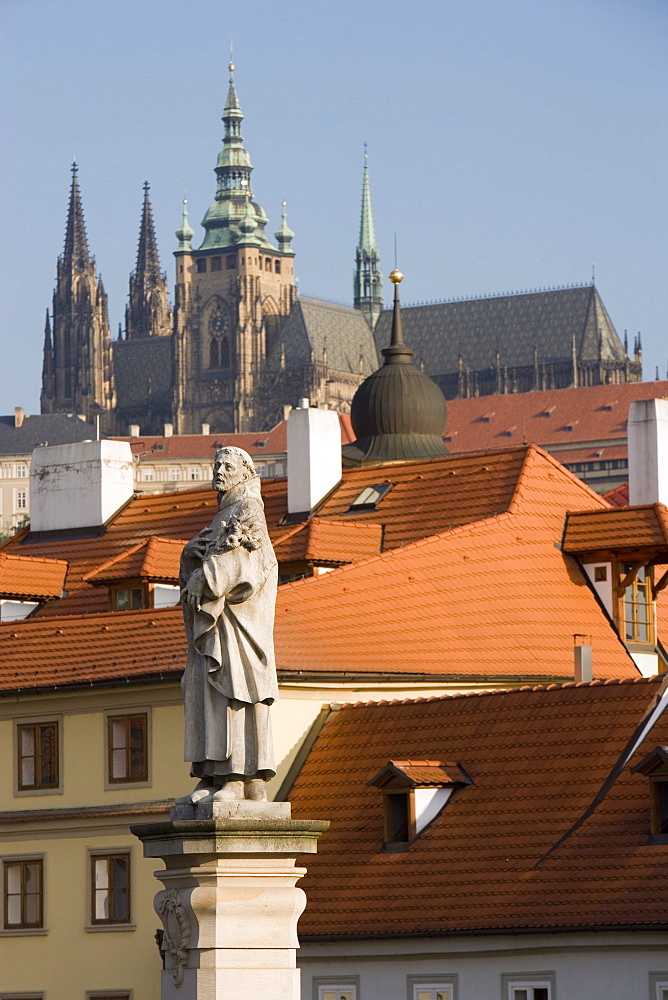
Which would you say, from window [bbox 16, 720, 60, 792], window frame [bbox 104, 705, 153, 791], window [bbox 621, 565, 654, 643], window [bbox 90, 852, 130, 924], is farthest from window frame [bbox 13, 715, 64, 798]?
window [bbox 621, 565, 654, 643]

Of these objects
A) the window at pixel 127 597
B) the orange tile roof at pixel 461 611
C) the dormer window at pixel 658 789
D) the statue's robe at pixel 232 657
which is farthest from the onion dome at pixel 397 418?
the statue's robe at pixel 232 657

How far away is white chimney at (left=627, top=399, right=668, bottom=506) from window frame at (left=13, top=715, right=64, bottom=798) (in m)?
12.3

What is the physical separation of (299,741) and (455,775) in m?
3.52

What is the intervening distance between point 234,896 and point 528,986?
14392mm

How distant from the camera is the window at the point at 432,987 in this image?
27.3m

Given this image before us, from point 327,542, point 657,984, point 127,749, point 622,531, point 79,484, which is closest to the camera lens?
point 657,984

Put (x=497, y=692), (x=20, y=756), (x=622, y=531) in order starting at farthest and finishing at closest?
1. (x=622, y=531)
2. (x=20, y=756)
3. (x=497, y=692)

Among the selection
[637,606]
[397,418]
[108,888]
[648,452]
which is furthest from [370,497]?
[397,418]

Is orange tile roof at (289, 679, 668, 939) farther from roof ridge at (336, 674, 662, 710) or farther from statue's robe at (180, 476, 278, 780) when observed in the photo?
statue's robe at (180, 476, 278, 780)

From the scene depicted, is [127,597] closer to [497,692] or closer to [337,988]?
[497,692]

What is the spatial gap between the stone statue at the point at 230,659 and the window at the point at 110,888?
20.4 m

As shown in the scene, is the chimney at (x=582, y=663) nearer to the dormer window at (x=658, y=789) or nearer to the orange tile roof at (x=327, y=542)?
the orange tile roof at (x=327, y=542)

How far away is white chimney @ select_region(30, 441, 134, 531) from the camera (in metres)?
47.3

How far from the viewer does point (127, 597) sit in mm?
40281
